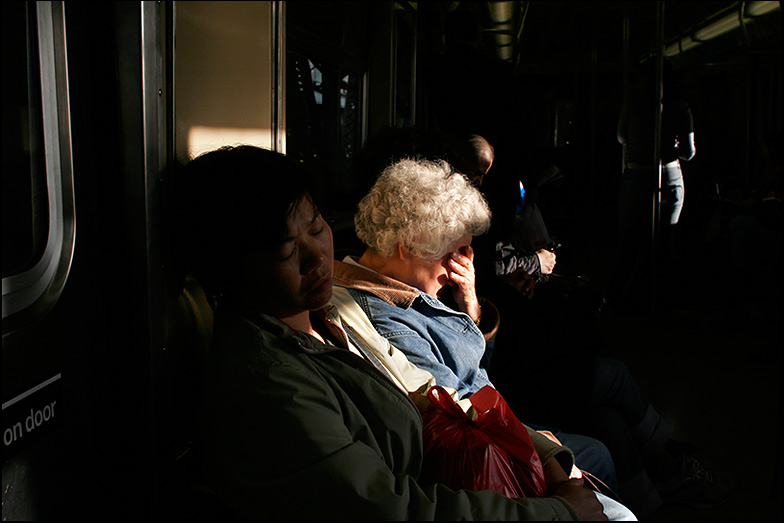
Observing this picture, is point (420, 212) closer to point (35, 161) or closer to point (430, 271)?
point (430, 271)

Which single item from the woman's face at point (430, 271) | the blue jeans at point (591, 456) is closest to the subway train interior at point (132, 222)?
the woman's face at point (430, 271)

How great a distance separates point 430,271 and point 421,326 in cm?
18

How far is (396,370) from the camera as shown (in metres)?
1.45

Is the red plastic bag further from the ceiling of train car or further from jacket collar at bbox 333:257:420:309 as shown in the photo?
the ceiling of train car

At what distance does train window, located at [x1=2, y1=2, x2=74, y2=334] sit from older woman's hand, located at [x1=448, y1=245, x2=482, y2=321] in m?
1.09

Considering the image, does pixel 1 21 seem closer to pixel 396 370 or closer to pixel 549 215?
pixel 396 370

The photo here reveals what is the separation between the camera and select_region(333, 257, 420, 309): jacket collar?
66.3 inches

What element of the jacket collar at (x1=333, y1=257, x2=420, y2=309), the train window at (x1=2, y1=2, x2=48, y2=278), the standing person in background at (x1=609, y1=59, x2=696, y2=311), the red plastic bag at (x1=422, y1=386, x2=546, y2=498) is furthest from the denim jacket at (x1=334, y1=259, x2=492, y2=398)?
the standing person in background at (x1=609, y1=59, x2=696, y2=311)

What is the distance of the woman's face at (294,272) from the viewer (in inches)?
45.6

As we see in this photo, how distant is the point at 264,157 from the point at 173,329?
14.7 inches

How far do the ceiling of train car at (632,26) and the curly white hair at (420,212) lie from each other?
12.2ft

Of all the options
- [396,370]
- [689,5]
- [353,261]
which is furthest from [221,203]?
[689,5]

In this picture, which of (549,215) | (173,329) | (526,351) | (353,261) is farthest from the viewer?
(549,215)

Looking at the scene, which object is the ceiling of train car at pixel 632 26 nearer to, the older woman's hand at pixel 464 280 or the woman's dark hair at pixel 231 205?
the older woman's hand at pixel 464 280
